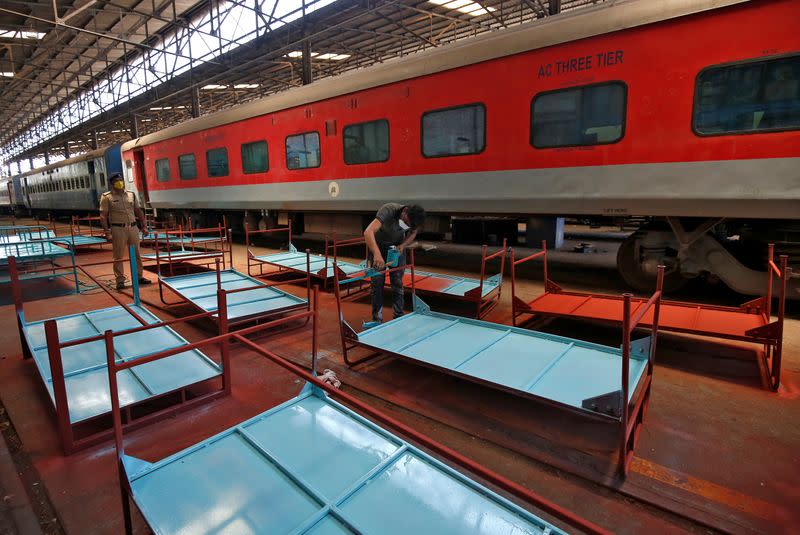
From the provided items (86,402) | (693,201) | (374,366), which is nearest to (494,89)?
A: (693,201)

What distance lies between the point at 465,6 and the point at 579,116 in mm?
9241

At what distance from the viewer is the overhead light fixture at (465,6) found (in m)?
12.0

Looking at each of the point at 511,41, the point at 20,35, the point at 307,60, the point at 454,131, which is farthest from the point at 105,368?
the point at 20,35

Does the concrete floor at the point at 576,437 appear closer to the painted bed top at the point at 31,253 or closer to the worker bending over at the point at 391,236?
the worker bending over at the point at 391,236

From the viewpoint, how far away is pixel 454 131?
6359 millimetres

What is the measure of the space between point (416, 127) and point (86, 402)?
18.1 ft

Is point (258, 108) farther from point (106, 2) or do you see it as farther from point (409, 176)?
point (106, 2)

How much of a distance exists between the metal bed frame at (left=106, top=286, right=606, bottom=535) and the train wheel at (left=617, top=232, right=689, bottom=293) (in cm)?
489

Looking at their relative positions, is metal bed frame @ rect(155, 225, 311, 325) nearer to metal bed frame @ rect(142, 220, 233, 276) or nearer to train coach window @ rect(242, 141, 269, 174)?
metal bed frame @ rect(142, 220, 233, 276)

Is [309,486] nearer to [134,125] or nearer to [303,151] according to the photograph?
[303,151]

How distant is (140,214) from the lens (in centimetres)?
720

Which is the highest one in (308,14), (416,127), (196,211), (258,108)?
(308,14)

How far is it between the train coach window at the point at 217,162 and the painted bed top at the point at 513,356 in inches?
333

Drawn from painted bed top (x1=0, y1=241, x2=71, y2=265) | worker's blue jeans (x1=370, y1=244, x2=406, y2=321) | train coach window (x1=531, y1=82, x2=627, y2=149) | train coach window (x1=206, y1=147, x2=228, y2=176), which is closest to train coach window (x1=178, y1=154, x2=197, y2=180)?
train coach window (x1=206, y1=147, x2=228, y2=176)
